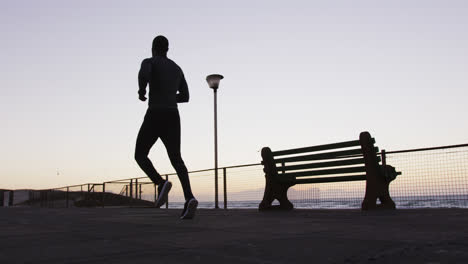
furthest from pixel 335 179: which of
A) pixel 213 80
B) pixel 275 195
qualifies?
pixel 213 80

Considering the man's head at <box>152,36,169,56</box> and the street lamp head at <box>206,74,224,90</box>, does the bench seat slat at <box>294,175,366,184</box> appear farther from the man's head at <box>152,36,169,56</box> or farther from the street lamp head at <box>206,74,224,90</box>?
Answer: the street lamp head at <box>206,74,224,90</box>

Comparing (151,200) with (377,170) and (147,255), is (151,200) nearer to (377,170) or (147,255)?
(377,170)

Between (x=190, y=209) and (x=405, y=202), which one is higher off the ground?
(x=190, y=209)

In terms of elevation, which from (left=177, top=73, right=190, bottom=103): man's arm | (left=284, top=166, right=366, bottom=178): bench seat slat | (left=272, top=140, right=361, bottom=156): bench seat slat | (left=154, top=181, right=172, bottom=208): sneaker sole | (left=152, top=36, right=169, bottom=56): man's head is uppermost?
(left=152, top=36, right=169, bottom=56): man's head

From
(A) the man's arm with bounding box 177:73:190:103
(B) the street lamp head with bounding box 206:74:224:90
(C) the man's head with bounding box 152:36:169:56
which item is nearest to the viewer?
(C) the man's head with bounding box 152:36:169:56

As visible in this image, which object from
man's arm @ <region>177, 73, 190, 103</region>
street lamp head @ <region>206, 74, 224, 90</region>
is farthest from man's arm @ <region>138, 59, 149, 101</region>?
street lamp head @ <region>206, 74, 224, 90</region>

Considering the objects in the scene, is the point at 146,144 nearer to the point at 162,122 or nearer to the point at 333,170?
the point at 162,122

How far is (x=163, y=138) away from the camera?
4852mm

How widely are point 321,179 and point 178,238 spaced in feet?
16.7


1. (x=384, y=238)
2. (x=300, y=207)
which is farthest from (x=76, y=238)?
(x=300, y=207)

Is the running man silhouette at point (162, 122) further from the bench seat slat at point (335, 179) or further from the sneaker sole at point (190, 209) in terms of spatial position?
the bench seat slat at point (335, 179)

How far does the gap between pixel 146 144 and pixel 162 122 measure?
35 cm

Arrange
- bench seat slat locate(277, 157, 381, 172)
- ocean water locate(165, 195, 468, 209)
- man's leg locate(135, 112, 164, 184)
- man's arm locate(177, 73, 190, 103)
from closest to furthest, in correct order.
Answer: man's leg locate(135, 112, 164, 184)
man's arm locate(177, 73, 190, 103)
bench seat slat locate(277, 157, 381, 172)
ocean water locate(165, 195, 468, 209)

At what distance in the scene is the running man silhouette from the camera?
4746mm
